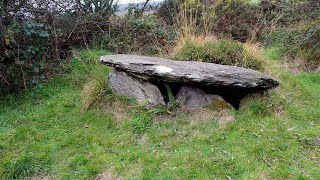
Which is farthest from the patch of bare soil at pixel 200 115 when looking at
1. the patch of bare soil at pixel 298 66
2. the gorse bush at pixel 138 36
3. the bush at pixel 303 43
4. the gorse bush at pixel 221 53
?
the bush at pixel 303 43

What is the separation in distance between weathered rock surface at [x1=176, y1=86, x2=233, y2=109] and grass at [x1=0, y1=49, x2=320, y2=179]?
0.19m

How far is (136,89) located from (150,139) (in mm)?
815

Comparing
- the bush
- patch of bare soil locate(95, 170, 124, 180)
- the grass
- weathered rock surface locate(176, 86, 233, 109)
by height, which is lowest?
patch of bare soil locate(95, 170, 124, 180)

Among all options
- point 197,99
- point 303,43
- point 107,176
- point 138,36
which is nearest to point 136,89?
point 197,99

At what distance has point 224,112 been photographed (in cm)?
402

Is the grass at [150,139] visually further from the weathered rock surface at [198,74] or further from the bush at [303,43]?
the bush at [303,43]

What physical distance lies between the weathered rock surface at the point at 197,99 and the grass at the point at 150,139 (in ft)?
0.62

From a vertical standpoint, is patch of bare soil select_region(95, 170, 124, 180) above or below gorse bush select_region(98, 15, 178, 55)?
below

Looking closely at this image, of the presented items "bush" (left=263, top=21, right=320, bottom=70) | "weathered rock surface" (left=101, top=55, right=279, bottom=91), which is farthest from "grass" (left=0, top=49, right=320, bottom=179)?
"bush" (left=263, top=21, right=320, bottom=70)

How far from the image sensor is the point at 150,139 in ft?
12.0

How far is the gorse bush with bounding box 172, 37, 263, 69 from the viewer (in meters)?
4.82

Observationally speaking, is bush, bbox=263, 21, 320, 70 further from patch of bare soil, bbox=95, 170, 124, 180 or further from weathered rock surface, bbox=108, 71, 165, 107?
patch of bare soil, bbox=95, 170, 124, 180

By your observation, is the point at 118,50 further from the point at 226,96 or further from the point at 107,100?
the point at 226,96

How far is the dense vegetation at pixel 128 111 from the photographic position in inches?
127
